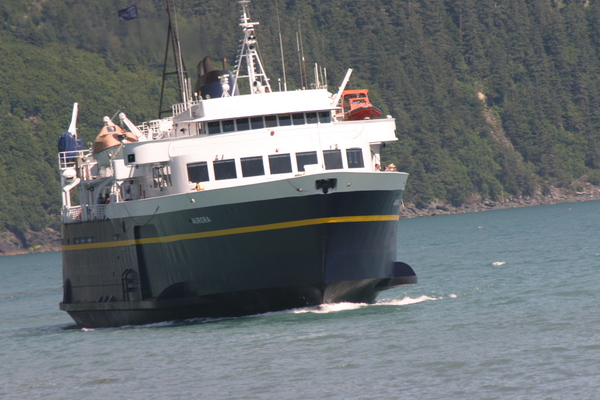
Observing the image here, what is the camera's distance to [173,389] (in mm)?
20312

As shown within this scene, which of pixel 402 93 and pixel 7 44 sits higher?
pixel 7 44

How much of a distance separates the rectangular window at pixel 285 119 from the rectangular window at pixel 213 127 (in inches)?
75.3

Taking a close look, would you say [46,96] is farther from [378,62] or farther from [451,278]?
[451,278]

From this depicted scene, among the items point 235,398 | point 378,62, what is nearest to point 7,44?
point 378,62

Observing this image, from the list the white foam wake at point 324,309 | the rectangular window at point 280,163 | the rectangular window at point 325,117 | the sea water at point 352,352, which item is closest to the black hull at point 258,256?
the white foam wake at point 324,309

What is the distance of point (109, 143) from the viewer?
34.2 meters

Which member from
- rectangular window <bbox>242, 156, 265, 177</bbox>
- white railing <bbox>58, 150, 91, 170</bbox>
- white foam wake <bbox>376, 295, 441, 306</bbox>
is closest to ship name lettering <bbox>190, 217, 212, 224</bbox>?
rectangular window <bbox>242, 156, 265, 177</bbox>

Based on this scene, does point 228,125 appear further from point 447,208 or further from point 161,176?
point 447,208

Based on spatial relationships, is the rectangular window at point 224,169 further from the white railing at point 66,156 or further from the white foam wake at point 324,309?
the white railing at point 66,156

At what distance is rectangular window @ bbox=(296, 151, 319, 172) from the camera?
28.3 meters

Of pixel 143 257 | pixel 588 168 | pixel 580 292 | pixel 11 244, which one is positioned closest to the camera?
pixel 143 257

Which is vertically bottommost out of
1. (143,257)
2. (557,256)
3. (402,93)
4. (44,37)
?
(557,256)

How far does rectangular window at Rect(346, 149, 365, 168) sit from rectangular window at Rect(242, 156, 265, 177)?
8.79ft

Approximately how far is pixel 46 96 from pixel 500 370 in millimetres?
153560
